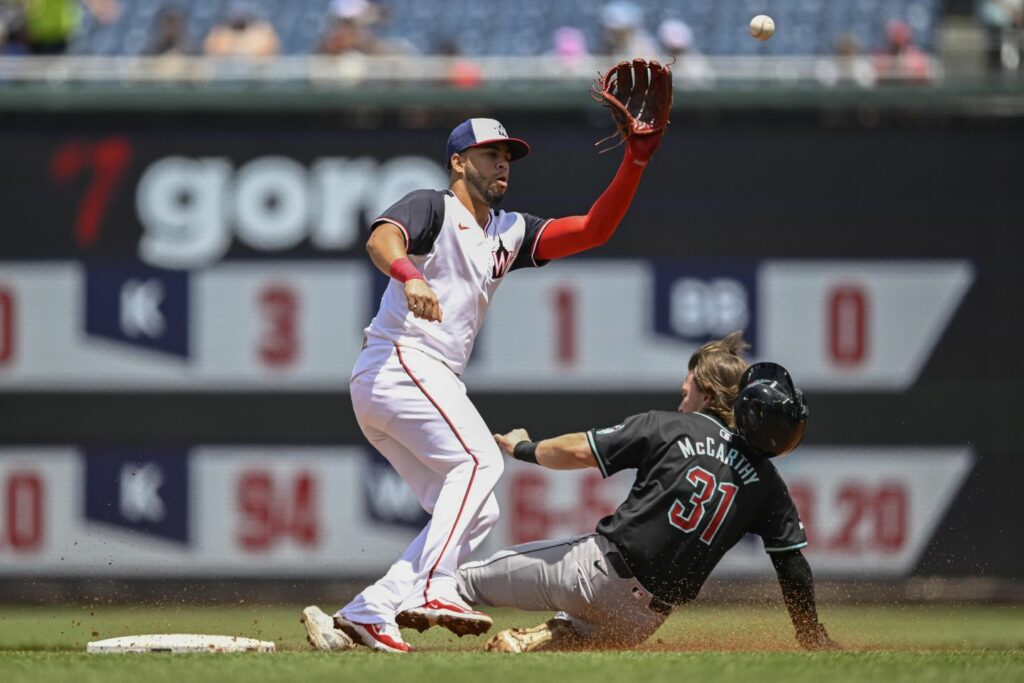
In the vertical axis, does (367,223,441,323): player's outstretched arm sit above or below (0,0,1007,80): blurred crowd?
below

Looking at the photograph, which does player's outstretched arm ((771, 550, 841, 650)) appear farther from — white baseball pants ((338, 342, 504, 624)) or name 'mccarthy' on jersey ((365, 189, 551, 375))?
name 'mccarthy' on jersey ((365, 189, 551, 375))

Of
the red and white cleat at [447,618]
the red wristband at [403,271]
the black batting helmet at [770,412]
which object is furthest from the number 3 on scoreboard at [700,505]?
the red wristband at [403,271]

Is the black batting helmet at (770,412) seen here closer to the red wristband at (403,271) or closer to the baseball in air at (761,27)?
the red wristband at (403,271)

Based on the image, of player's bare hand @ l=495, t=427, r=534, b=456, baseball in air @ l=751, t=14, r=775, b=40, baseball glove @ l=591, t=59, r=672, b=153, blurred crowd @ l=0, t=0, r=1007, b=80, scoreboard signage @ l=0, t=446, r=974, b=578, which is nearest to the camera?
player's bare hand @ l=495, t=427, r=534, b=456

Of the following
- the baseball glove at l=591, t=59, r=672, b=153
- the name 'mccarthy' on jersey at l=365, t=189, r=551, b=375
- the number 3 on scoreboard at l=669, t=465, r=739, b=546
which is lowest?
the number 3 on scoreboard at l=669, t=465, r=739, b=546

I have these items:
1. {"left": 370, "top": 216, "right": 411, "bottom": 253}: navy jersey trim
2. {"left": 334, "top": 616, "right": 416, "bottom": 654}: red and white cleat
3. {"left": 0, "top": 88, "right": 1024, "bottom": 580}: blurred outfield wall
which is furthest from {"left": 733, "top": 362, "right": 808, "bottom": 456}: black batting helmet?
{"left": 0, "top": 88, "right": 1024, "bottom": 580}: blurred outfield wall

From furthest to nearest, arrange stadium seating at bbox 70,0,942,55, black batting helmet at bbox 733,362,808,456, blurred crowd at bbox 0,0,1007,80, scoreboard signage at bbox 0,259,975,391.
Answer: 1. stadium seating at bbox 70,0,942,55
2. blurred crowd at bbox 0,0,1007,80
3. scoreboard signage at bbox 0,259,975,391
4. black batting helmet at bbox 733,362,808,456

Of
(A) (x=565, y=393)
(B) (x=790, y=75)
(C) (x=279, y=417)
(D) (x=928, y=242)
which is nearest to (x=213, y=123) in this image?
(C) (x=279, y=417)
